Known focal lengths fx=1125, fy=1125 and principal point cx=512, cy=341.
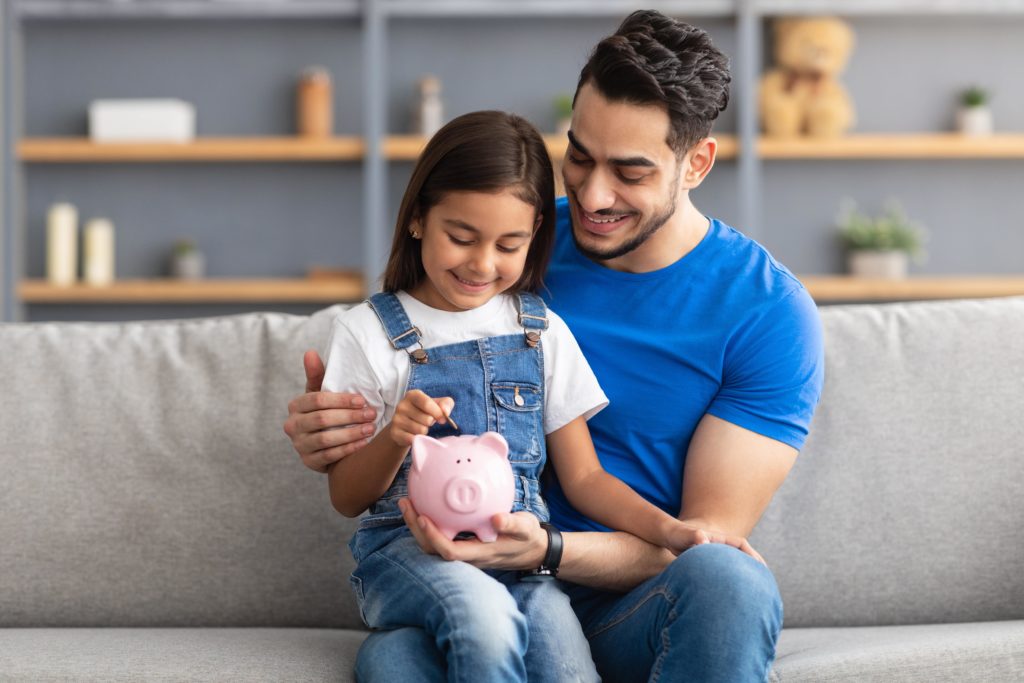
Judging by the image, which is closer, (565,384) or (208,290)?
(565,384)

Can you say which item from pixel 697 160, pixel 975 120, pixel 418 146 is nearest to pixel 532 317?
pixel 697 160

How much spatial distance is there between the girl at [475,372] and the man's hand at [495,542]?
0.03 metres

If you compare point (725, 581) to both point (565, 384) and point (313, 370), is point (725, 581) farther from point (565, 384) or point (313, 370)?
point (313, 370)

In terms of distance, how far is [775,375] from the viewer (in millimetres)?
1717

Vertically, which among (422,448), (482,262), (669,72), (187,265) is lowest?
(422,448)

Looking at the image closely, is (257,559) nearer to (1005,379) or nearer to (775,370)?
(775,370)

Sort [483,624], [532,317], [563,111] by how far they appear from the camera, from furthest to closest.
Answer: [563,111], [532,317], [483,624]

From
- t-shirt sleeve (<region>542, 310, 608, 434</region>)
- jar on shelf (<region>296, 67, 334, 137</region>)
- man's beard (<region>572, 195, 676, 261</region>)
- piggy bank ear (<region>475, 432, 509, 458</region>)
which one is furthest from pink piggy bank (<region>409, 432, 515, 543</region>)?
jar on shelf (<region>296, 67, 334, 137</region>)

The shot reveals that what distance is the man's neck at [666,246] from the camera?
183cm

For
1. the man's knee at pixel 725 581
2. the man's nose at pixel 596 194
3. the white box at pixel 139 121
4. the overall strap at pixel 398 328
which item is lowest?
the man's knee at pixel 725 581

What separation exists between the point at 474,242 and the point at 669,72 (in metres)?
0.45

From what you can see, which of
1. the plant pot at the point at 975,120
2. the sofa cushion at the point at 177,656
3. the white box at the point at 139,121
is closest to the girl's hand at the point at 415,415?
the sofa cushion at the point at 177,656

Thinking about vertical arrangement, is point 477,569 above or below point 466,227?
below

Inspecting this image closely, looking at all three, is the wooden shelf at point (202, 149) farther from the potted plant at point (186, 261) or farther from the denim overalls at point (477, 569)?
the denim overalls at point (477, 569)
